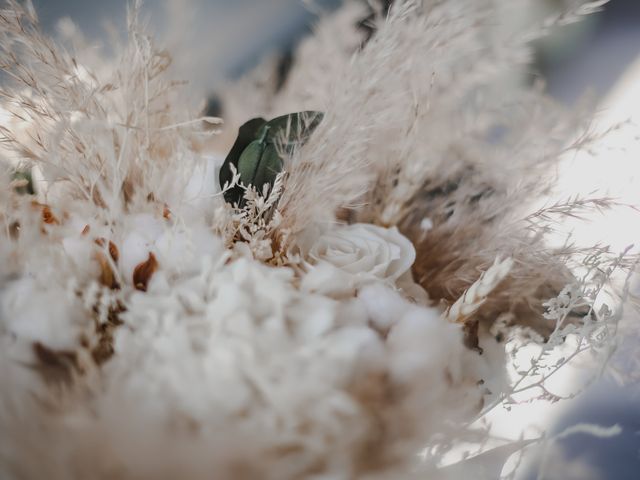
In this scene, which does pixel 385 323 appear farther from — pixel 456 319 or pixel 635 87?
pixel 635 87

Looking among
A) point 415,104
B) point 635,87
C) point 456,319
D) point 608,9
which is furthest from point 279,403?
point 608,9

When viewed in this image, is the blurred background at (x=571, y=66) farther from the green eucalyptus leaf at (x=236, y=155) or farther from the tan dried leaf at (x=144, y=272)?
the tan dried leaf at (x=144, y=272)

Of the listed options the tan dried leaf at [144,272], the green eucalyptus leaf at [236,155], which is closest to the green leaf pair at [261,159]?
the green eucalyptus leaf at [236,155]

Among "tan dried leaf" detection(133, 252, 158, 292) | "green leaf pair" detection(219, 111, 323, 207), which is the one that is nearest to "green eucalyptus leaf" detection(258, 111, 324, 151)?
"green leaf pair" detection(219, 111, 323, 207)

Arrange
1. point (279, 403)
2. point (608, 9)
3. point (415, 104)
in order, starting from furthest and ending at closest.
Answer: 1. point (608, 9)
2. point (415, 104)
3. point (279, 403)

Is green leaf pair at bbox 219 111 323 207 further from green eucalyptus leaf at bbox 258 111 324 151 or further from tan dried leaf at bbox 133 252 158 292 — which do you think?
tan dried leaf at bbox 133 252 158 292

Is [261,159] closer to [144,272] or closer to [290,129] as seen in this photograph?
[290,129]

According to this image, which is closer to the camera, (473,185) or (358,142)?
(358,142)
